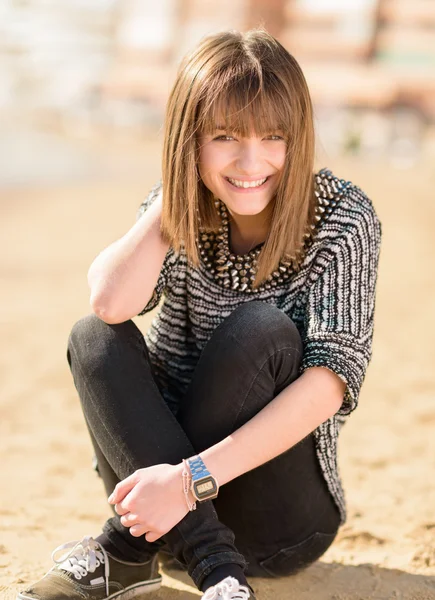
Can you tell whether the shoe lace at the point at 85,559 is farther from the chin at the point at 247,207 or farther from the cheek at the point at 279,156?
the cheek at the point at 279,156

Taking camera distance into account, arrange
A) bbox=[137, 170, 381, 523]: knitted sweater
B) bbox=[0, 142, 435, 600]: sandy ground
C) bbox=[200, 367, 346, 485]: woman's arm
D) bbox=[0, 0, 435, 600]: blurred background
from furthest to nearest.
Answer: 1. bbox=[0, 0, 435, 600]: blurred background
2. bbox=[0, 142, 435, 600]: sandy ground
3. bbox=[137, 170, 381, 523]: knitted sweater
4. bbox=[200, 367, 346, 485]: woman's arm

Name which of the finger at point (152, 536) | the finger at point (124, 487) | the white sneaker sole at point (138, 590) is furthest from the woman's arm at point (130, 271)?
the white sneaker sole at point (138, 590)

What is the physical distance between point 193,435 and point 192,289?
0.40 meters

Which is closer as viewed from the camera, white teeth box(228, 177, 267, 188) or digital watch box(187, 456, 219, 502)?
digital watch box(187, 456, 219, 502)

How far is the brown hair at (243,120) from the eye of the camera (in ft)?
5.74

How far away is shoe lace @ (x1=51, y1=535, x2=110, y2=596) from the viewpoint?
1761 mm

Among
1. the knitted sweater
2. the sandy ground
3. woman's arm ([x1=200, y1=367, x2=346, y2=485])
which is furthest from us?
the sandy ground

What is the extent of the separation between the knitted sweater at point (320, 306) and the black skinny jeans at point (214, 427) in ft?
0.27

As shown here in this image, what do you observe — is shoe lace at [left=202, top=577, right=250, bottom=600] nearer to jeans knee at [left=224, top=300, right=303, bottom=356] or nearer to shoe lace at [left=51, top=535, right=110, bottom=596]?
shoe lace at [left=51, top=535, right=110, bottom=596]

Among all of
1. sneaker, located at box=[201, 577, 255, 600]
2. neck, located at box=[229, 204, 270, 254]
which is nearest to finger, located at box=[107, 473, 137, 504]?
sneaker, located at box=[201, 577, 255, 600]

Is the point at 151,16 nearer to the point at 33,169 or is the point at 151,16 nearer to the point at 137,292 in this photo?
the point at 33,169

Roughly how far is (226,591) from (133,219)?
26.0 feet

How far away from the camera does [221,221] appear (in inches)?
79.7

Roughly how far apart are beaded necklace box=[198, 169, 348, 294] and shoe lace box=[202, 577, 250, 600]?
71 cm
